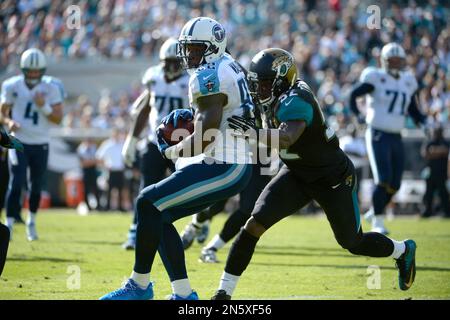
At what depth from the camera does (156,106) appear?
9.59 metres

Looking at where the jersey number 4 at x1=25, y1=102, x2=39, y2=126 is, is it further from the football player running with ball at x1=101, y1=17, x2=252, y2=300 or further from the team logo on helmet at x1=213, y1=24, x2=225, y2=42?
the team logo on helmet at x1=213, y1=24, x2=225, y2=42

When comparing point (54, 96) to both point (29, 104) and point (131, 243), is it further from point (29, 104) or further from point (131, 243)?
point (131, 243)

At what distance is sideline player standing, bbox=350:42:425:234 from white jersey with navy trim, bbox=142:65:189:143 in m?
2.73

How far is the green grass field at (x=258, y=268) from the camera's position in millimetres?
6684

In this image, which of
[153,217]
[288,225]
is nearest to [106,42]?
[288,225]

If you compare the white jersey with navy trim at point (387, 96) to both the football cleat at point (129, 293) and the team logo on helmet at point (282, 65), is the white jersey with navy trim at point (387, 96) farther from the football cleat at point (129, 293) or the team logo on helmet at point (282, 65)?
the football cleat at point (129, 293)

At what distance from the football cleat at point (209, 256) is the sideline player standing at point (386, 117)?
3018 millimetres

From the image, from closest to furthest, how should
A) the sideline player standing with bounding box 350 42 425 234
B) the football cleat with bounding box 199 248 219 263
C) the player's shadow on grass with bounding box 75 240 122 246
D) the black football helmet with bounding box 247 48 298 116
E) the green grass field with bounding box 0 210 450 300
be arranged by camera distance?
the black football helmet with bounding box 247 48 298 116 → the green grass field with bounding box 0 210 450 300 → the football cleat with bounding box 199 248 219 263 → the player's shadow on grass with bounding box 75 240 122 246 → the sideline player standing with bounding box 350 42 425 234

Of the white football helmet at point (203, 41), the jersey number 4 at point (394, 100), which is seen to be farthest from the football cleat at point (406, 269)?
the jersey number 4 at point (394, 100)

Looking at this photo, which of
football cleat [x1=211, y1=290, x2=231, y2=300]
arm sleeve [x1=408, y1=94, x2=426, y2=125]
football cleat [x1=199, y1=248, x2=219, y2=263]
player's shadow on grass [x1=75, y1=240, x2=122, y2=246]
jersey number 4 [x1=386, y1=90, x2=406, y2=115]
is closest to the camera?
football cleat [x1=211, y1=290, x2=231, y2=300]

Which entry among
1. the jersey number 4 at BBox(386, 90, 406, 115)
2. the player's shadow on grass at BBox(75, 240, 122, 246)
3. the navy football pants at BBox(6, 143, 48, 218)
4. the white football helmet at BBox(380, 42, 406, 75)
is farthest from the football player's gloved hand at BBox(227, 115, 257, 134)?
the white football helmet at BBox(380, 42, 406, 75)

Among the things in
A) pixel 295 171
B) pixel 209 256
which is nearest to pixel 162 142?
pixel 295 171

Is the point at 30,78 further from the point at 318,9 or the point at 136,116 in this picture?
the point at 318,9

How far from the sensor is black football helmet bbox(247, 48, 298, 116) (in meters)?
5.91
